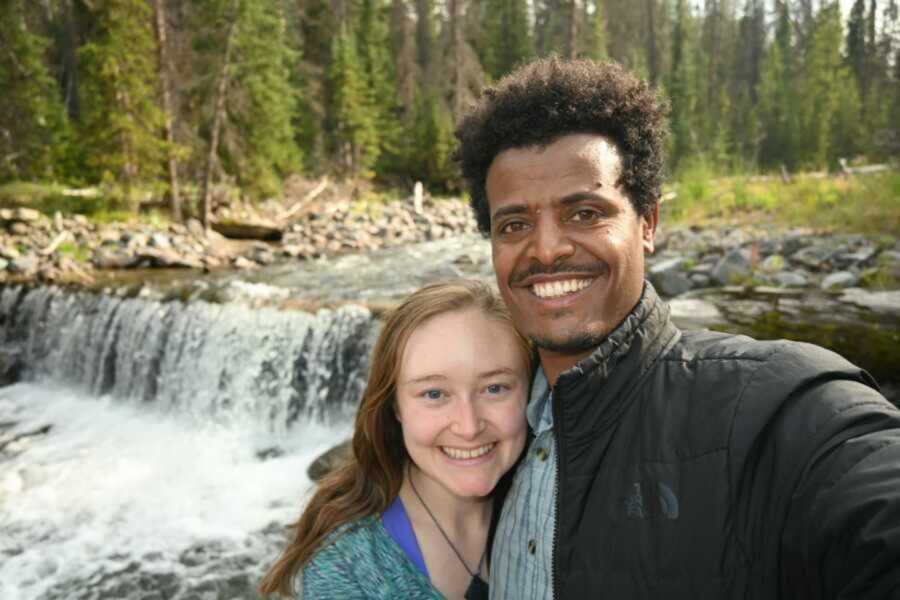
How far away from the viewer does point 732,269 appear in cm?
1005

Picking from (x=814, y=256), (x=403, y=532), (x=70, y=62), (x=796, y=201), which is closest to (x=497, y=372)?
(x=403, y=532)

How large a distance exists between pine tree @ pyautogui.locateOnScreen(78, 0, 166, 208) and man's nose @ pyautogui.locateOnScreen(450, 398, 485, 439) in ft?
58.2

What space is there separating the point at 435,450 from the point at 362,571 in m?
0.43

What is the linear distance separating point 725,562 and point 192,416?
8727 millimetres

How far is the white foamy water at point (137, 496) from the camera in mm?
5512

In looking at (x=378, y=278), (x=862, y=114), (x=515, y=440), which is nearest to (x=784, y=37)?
(x=862, y=114)

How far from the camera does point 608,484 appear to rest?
1.39 meters

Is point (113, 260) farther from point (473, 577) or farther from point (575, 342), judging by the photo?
point (575, 342)

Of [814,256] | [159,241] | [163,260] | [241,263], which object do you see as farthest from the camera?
[159,241]

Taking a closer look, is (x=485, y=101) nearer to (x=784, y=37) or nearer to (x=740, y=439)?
(x=740, y=439)

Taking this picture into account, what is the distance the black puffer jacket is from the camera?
43.2 inches

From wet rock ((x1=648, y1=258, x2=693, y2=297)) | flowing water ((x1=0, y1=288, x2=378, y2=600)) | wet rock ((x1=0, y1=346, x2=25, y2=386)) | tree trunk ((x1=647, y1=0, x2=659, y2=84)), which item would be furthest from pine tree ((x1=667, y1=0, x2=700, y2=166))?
wet rock ((x1=0, y1=346, x2=25, y2=386))

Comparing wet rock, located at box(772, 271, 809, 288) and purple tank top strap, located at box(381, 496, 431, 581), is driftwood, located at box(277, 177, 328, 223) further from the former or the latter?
purple tank top strap, located at box(381, 496, 431, 581)

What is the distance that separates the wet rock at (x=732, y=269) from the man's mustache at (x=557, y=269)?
29.8 feet
